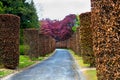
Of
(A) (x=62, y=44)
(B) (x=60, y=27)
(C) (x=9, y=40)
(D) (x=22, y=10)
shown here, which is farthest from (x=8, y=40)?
(A) (x=62, y=44)

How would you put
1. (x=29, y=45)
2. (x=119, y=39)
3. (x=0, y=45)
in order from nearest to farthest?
(x=119, y=39), (x=0, y=45), (x=29, y=45)

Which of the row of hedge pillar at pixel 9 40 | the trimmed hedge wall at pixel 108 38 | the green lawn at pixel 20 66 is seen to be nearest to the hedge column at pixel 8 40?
the row of hedge pillar at pixel 9 40

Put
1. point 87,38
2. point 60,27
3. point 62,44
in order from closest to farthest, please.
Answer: point 87,38 < point 60,27 < point 62,44

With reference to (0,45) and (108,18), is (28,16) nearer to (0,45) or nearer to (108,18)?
(0,45)

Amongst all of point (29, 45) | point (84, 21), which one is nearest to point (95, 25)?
point (84, 21)

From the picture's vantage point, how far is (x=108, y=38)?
14258 millimetres

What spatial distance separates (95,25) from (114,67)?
2090 millimetres

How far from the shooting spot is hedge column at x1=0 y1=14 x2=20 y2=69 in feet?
98.5

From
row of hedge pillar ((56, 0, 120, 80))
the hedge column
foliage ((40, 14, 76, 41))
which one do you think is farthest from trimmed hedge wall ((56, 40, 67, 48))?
row of hedge pillar ((56, 0, 120, 80))

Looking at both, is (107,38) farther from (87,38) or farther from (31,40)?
(31,40)

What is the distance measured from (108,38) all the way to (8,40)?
16.9 meters

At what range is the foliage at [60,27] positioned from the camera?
454 ft

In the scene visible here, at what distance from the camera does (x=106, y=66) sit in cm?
1423

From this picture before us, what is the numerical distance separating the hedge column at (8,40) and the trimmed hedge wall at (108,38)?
15.9 meters
